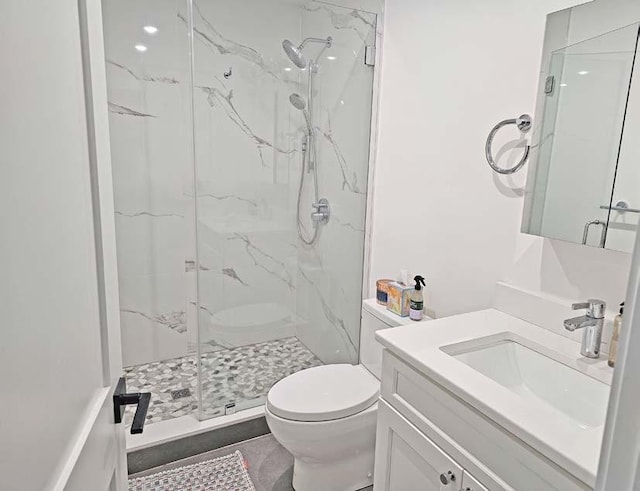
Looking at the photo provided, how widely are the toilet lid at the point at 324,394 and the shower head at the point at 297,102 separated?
1472mm

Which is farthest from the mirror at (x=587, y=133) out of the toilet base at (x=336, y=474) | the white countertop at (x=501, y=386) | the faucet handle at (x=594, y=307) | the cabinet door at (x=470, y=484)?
the toilet base at (x=336, y=474)

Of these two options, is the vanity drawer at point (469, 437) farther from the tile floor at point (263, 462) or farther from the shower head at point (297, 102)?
the shower head at point (297, 102)

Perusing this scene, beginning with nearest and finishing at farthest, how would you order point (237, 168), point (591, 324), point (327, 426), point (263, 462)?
point (591, 324) < point (327, 426) < point (263, 462) < point (237, 168)

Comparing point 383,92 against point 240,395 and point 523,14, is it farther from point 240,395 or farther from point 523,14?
point 240,395

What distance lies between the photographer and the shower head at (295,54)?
249cm

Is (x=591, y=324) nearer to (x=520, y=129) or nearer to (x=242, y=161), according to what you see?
(x=520, y=129)

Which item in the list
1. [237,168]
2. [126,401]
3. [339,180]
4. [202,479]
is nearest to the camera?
[126,401]

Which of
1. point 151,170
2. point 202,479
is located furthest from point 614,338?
point 151,170

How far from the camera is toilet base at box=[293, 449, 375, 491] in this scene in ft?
5.92

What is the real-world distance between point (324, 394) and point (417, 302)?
539 mm

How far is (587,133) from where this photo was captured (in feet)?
4.25

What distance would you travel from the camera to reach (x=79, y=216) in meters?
0.73

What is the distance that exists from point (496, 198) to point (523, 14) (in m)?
0.61

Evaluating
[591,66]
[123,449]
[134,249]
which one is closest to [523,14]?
[591,66]
